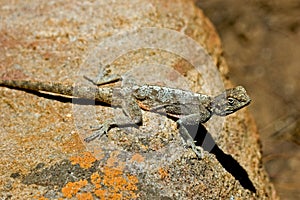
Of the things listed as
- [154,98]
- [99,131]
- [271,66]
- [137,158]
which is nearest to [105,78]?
[154,98]

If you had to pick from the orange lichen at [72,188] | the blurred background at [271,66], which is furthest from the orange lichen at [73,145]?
the blurred background at [271,66]

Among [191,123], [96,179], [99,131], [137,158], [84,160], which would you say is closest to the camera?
[96,179]

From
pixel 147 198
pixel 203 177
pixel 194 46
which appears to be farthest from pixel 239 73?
pixel 147 198

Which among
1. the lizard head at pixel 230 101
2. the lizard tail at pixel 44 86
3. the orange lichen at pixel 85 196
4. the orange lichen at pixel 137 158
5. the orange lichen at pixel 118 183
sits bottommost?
the orange lichen at pixel 85 196

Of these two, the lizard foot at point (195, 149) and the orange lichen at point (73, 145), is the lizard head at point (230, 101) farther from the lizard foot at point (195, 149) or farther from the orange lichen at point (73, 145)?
the orange lichen at point (73, 145)

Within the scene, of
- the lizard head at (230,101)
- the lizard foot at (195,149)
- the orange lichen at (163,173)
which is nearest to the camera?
the orange lichen at (163,173)

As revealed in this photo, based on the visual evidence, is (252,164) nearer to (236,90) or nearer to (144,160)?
(236,90)

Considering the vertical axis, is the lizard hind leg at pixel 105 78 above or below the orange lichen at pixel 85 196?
above

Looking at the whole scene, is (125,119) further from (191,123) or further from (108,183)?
(108,183)
